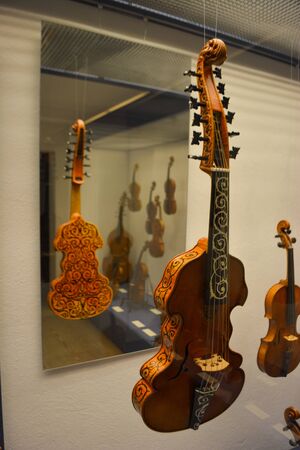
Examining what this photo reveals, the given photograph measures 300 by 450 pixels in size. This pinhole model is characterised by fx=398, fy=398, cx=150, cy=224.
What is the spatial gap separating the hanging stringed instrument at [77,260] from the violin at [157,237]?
0.36 meters

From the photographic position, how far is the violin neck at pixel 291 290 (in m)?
1.37

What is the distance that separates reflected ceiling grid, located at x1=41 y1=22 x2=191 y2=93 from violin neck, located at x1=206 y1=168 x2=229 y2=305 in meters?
0.73

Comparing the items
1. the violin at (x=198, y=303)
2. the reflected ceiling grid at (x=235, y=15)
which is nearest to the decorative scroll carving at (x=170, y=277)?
the violin at (x=198, y=303)

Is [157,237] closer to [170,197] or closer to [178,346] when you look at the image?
[170,197]

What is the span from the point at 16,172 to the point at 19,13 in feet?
1.68

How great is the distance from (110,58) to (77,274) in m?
0.81

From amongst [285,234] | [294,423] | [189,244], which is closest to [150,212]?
[189,244]

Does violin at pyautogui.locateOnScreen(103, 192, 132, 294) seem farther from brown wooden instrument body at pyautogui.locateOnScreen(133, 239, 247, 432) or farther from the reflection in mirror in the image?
brown wooden instrument body at pyautogui.locateOnScreen(133, 239, 247, 432)

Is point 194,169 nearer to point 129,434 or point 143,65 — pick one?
point 143,65

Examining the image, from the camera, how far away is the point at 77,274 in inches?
52.4

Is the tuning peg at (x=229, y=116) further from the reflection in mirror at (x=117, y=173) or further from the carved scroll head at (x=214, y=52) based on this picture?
the reflection in mirror at (x=117, y=173)

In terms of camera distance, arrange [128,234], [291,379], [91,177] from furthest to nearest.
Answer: [291,379] → [128,234] → [91,177]

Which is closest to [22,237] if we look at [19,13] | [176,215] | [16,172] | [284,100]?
[16,172]

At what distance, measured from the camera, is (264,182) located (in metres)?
1.83
